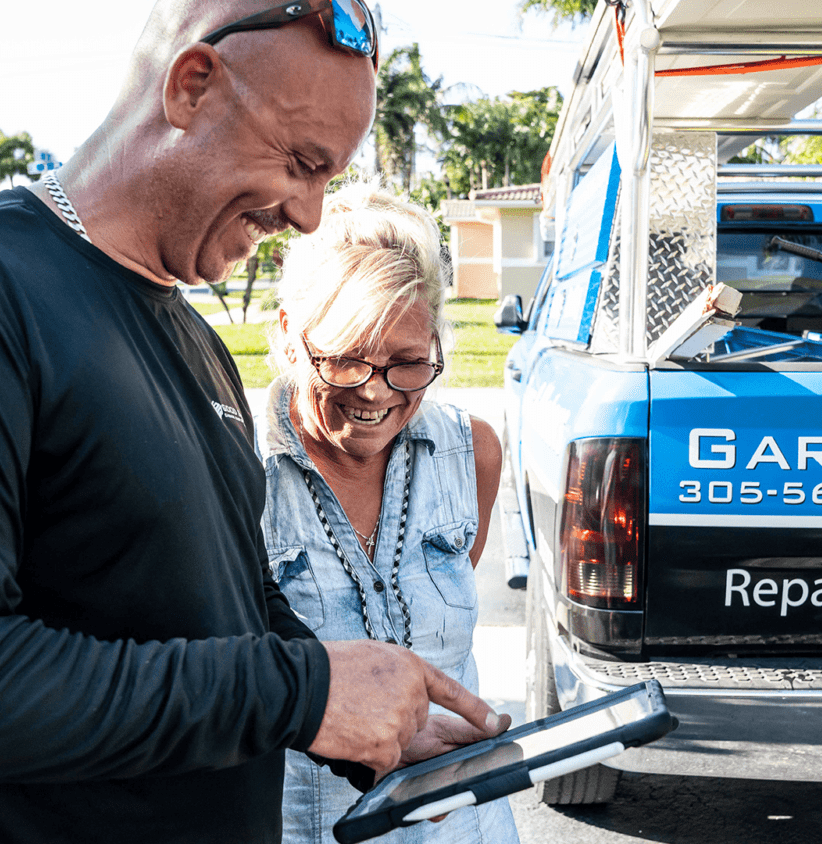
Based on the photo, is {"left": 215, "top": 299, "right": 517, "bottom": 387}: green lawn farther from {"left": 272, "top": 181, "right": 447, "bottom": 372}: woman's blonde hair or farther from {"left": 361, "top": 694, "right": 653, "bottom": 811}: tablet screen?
{"left": 361, "top": 694, "right": 653, "bottom": 811}: tablet screen

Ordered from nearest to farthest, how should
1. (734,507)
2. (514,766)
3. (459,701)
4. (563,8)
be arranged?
1. (514,766)
2. (459,701)
3. (734,507)
4. (563,8)

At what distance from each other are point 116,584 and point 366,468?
870mm

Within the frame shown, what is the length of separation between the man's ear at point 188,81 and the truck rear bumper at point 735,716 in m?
1.90

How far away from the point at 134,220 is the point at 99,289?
12cm

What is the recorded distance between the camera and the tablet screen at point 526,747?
1.17 metres

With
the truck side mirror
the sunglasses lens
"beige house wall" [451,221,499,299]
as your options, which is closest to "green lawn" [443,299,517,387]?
the truck side mirror

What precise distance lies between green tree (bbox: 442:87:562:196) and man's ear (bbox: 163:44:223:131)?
51.6 meters

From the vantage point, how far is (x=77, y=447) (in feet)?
3.22

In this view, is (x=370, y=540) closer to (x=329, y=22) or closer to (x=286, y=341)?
(x=286, y=341)

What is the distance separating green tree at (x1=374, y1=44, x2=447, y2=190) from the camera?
48.3 m

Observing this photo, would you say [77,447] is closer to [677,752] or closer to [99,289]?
[99,289]

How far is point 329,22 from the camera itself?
1.11 m

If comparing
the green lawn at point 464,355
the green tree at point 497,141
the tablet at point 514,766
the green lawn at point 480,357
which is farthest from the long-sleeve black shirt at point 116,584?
the green tree at point 497,141

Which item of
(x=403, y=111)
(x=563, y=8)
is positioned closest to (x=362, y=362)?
(x=563, y=8)
